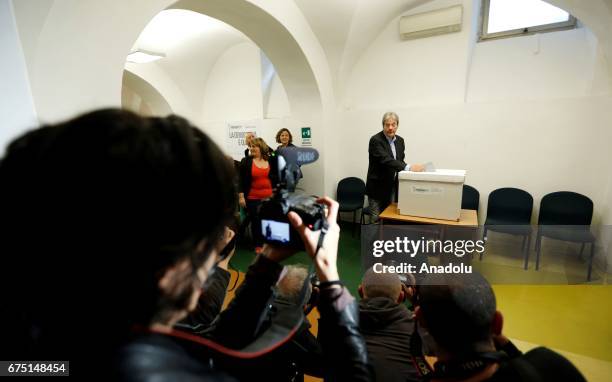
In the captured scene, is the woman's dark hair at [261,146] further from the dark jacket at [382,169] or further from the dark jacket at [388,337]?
the dark jacket at [388,337]

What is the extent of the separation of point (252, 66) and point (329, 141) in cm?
204

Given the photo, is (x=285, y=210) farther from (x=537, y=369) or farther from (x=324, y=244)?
(x=537, y=369)

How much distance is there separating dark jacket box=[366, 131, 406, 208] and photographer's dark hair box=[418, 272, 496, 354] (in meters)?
2.10

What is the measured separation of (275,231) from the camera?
73cm

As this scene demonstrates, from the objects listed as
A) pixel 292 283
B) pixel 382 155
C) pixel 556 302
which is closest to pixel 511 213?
pixel 556 302

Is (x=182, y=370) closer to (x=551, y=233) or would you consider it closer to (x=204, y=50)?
(x=551, y=233)

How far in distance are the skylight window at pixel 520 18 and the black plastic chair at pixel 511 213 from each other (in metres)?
1.75

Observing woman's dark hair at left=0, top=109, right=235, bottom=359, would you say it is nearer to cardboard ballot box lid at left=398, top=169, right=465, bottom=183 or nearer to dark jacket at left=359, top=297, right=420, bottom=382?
dark jacket at left=359, top=297, right=420, bottom=382

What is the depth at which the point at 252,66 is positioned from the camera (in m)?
4.88

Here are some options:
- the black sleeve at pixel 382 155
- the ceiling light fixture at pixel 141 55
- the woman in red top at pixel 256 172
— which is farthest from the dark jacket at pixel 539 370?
the ceiling light fixture at pixel 141 55

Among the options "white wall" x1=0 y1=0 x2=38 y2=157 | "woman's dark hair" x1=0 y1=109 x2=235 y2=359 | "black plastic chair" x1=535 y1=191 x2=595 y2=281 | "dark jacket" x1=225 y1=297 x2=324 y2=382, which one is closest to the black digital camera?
"dark jacket" x1=225 y1=297 x2=324 y2=382

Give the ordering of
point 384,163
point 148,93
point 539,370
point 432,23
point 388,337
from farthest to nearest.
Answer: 1. point 148,93
2. point 432,23
3. point 384,163
4. point 388,337
5. point 539,370

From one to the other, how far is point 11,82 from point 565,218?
4.12 meters

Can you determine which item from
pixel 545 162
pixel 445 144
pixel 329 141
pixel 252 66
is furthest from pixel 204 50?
pixel 545 162
